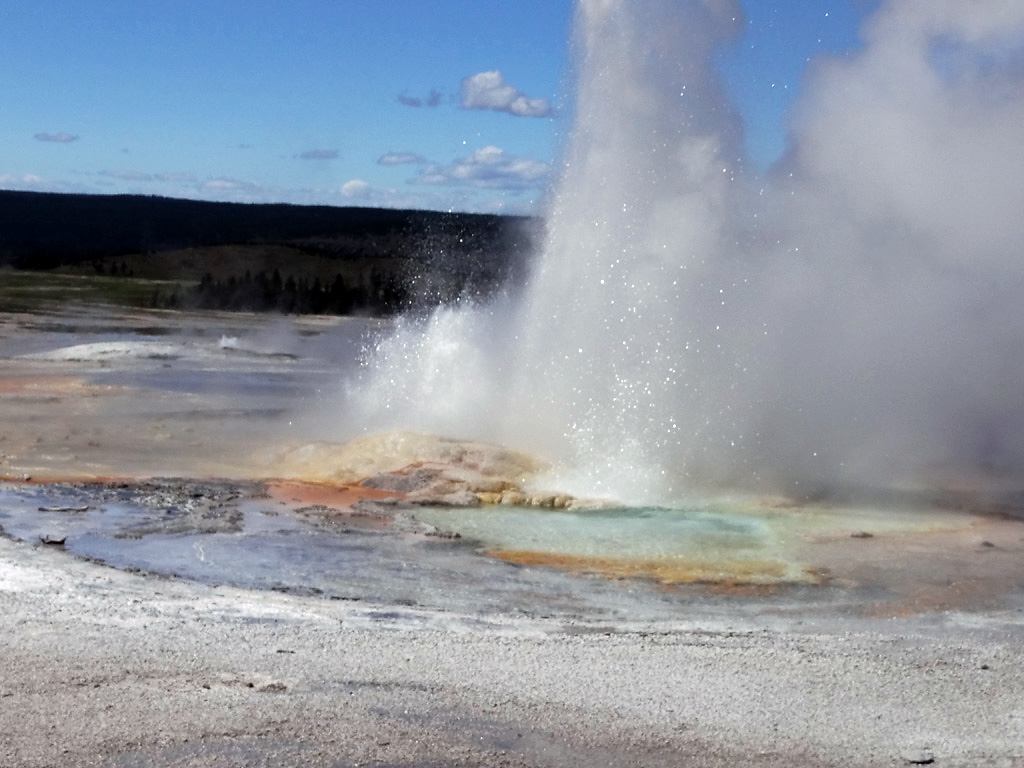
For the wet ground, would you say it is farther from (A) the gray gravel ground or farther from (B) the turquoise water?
(A) the gray gravel ground

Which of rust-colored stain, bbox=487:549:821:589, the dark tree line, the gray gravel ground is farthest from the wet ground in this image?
the dark tree line

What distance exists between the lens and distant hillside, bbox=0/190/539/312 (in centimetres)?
3866

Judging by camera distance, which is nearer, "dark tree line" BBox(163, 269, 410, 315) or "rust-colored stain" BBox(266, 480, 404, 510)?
"rust-colored stain" BBox(266, 480, 404, 510)

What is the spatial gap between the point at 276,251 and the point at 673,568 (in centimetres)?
4354

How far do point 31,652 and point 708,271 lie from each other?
22.4 ft

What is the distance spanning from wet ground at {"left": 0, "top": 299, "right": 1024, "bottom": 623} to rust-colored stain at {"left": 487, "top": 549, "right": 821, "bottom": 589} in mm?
16

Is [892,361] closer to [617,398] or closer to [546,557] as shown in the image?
[617,398]

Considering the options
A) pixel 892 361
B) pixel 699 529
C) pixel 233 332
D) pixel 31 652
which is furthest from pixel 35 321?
pixel 31 652

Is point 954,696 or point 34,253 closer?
point 954,696

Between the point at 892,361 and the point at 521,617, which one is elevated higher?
the point at 892,361

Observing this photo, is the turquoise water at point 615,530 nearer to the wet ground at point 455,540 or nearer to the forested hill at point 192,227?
the wet ground at point 455,540

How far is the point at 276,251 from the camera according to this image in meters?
49.6

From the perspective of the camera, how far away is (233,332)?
94.6ft

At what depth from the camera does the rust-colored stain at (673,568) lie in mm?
7156
